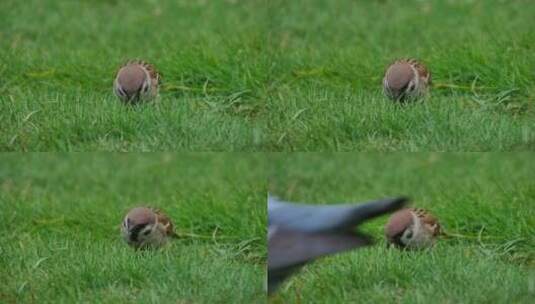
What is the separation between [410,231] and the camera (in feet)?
17.6

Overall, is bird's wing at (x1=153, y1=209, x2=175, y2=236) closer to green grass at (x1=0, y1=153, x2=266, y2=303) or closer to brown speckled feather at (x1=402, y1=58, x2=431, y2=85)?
green grass at (x1=0, y1=153, x2=266, y2=303)

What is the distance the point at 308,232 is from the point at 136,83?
0.92 meters

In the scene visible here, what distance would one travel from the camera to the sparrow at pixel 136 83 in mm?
5504

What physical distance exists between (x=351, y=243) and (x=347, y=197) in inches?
9.5

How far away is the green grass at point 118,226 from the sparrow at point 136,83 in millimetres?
238

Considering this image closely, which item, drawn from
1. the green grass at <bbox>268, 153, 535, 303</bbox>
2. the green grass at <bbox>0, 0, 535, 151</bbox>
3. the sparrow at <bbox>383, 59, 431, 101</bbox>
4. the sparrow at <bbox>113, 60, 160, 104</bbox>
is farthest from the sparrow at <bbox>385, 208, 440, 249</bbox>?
the sparrow at <bbox>113, 60, 160, 104</bbox>

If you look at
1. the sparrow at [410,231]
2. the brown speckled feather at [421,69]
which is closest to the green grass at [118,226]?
the sparrow at [410,231]

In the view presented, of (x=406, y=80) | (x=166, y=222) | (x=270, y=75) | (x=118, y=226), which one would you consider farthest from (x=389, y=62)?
(x=118, y=226)

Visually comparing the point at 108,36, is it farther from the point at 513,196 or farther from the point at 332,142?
the point at 513,196

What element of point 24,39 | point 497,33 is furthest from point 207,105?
point 497,33

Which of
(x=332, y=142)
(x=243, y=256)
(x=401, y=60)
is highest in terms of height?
(x=401, y=60)

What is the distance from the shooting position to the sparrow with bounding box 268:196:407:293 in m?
Result: 5.33

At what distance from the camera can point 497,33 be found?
5496mm

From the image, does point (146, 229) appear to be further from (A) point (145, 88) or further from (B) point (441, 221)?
(B) point (441, 221)
